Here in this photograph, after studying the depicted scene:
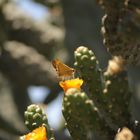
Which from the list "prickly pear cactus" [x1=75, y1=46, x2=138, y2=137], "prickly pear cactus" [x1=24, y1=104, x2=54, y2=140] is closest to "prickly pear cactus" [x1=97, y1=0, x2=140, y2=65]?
"prickly pear cactus" [x1=75, y1=46, x2=138, y2=137]

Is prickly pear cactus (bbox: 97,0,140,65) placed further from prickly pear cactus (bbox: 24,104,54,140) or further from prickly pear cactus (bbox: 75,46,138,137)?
prickly pear cactus (bbox: 24,104,54,140)

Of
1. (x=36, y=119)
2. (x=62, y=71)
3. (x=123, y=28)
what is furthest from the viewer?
(x=36, y=119)

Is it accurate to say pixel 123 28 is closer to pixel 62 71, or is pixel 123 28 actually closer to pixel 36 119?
pixel 62 71

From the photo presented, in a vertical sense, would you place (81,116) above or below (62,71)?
below

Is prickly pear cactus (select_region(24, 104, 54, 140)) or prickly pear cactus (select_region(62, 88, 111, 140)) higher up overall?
prickly pear cactus (select_region(24, 104, 54, 140))

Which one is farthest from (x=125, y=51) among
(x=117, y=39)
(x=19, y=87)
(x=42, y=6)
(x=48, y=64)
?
(x=42, y=6)

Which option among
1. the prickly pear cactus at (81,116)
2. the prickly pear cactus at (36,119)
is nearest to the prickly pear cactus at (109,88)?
the prickly pear cactus at (81,116)

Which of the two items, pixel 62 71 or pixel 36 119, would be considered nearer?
pixel 62 71

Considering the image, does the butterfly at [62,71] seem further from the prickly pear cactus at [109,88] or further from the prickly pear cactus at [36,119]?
the prickly pear cactus at [36,119]

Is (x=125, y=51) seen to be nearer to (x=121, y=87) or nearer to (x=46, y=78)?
(x=121, y=87)

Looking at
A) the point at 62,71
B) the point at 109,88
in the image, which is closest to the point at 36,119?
the point at 62,71

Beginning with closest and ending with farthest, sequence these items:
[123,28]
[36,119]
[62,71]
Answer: [123,28] → [62,71] → [36,119]
